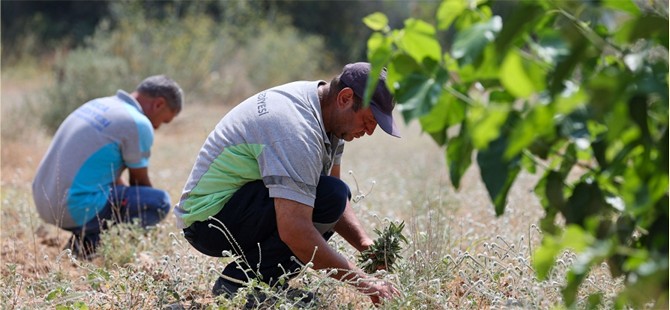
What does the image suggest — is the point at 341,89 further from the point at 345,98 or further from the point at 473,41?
the point at 473,41

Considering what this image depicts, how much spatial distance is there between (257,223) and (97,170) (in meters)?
2.24

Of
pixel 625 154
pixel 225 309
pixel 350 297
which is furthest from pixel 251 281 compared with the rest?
pixel 625 154

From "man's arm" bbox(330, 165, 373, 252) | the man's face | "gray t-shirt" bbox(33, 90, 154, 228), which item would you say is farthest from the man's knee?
the man's face

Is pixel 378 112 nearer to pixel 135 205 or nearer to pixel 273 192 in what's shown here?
pixel 273 192

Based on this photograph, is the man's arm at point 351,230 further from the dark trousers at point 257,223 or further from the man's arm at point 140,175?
the man's arm at point 140,175

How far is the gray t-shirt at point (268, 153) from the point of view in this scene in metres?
3.38

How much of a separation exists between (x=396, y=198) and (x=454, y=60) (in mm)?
4436

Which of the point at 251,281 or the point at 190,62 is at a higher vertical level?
the point at 251,281

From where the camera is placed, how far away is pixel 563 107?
1705 millimetres

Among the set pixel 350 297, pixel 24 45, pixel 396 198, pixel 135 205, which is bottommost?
pixel 24 45

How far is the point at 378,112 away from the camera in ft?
11.6

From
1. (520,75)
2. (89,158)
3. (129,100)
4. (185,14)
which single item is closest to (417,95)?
(520,75)

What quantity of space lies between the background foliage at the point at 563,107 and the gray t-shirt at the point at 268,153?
4.09 feet

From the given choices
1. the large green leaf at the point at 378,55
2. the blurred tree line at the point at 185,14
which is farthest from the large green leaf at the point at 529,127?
the blurred tree line at the point at 185,14
